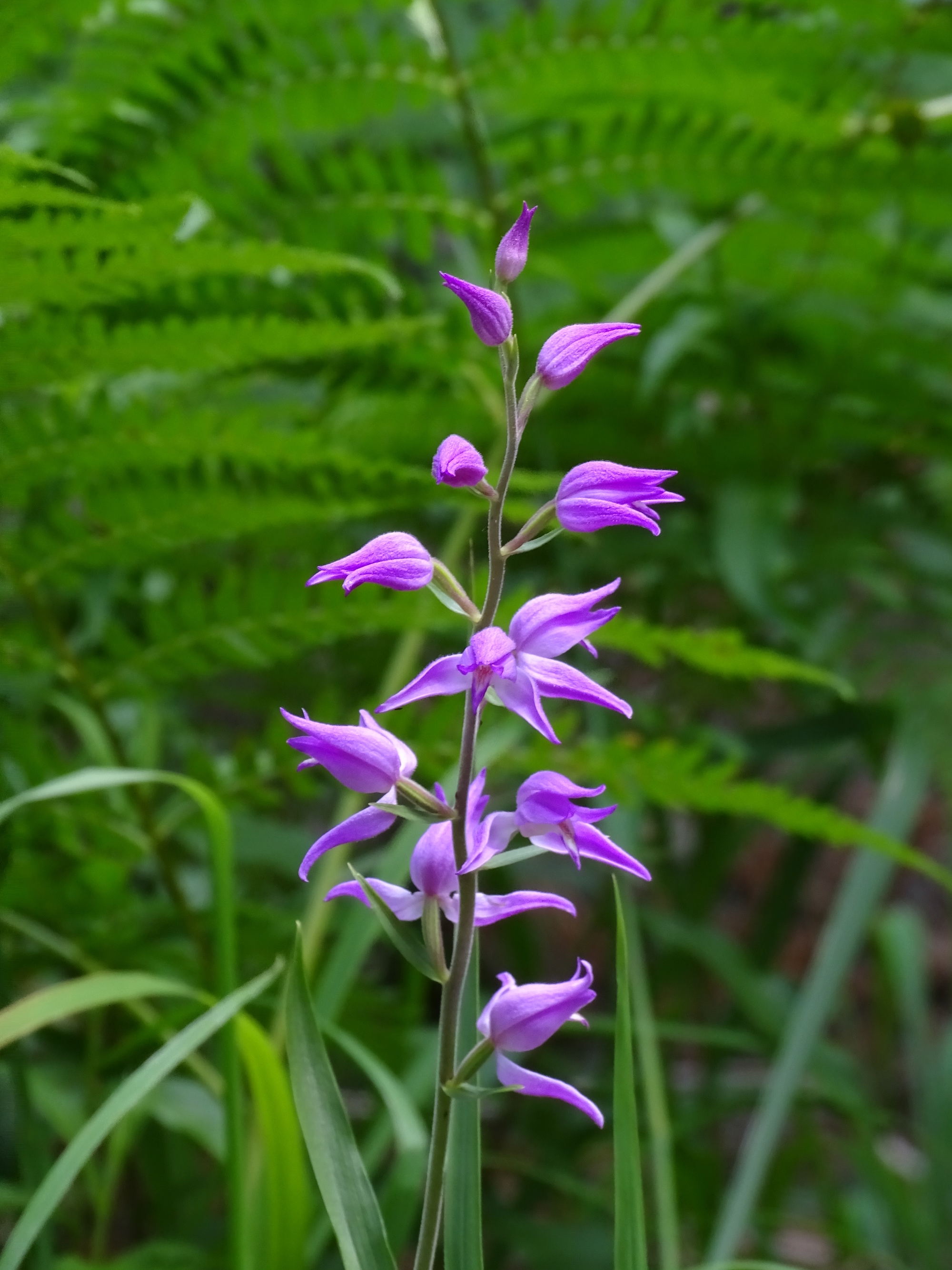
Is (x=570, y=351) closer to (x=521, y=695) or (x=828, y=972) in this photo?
(x=521, y=695)

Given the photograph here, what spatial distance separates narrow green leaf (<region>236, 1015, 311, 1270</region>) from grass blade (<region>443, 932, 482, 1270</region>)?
0.46 feet

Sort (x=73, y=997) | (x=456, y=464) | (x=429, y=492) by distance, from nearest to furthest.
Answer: (x=456, y=464) → (x=73, y=997) → (x=429, y=492)

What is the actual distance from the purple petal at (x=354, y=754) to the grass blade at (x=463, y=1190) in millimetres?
61

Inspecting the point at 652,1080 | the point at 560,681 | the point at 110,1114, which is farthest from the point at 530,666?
the point at 652,1080

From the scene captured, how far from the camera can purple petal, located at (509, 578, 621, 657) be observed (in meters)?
0.33

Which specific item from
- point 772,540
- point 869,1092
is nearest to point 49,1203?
point 772,540

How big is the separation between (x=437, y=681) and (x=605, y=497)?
2.9 inches

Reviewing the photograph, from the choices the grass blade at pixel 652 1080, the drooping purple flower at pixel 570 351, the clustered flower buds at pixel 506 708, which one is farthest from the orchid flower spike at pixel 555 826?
the grass blade at pixel 652 1080

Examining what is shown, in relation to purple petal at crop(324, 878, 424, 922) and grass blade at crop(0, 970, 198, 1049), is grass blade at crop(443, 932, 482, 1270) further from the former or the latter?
grass blade at crop(0, 970, 198, 1049)

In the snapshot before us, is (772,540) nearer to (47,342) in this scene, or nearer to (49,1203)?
(47,342)

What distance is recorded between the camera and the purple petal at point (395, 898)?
1.15 ft

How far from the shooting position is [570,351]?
35cm

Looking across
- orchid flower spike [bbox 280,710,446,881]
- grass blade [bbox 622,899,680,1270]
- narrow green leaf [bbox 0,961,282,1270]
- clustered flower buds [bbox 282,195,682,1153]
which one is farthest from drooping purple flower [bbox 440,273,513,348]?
grass blade [bbox 622,899,680,1270]

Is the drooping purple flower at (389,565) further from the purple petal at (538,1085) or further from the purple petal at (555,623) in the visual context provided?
the purple petal at (538,1085)
